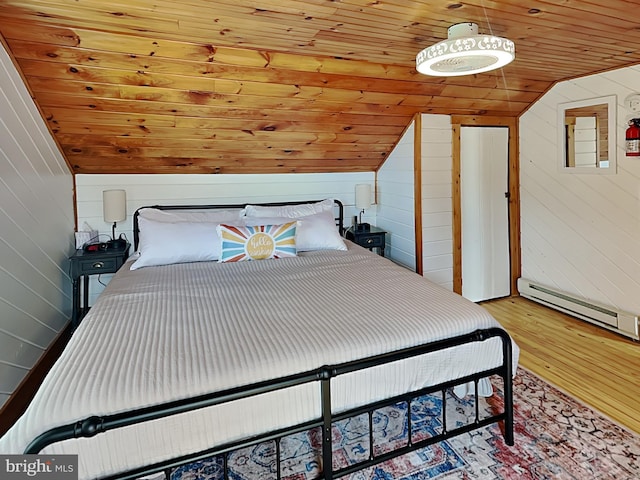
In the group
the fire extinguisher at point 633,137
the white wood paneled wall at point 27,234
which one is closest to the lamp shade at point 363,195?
the fire extinguisher at point 633,137

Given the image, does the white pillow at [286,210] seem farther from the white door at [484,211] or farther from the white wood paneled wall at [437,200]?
the white door at [484,211]

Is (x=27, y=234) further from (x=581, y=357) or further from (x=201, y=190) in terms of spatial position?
(x=581, y=357)

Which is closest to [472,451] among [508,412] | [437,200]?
[508,412]

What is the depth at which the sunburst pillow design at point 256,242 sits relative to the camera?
9.39 ft

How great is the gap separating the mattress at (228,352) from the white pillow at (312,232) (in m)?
0.79

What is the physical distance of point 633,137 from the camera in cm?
285

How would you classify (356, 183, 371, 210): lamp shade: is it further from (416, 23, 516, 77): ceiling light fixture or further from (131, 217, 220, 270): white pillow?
(416, 23, 516, 77): ceiling light fixture

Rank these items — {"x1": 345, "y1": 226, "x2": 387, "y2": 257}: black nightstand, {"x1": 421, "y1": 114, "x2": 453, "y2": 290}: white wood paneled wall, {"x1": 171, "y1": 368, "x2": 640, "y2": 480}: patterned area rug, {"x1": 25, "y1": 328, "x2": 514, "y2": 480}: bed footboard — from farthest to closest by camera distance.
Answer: {"x1": 345, "y1": 226, "x2": 387, "y2": 257}: black nightstand
{"x1": 421, "y1": 114, "x2": 453, "y2": 290}: white wood paneled wall
{"x1": 171, "y1": 368, "x2": 640, "y2": 480}: patterned area rug
{"x1": 25, "y1": 328, "x2": 514, "y2": 480}: bed footboard

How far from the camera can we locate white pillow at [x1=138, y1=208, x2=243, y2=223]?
3.19 m

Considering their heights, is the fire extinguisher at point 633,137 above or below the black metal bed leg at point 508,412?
above

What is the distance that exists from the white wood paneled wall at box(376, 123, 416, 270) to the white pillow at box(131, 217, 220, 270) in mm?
1773

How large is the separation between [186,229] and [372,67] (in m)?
1.75

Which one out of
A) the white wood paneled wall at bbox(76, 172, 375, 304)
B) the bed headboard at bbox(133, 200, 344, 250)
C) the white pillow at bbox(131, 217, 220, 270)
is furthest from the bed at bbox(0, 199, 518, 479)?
the white wood paneled wall at bbox(76, 172, 375, 304)

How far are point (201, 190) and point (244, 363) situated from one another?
2.48 m
